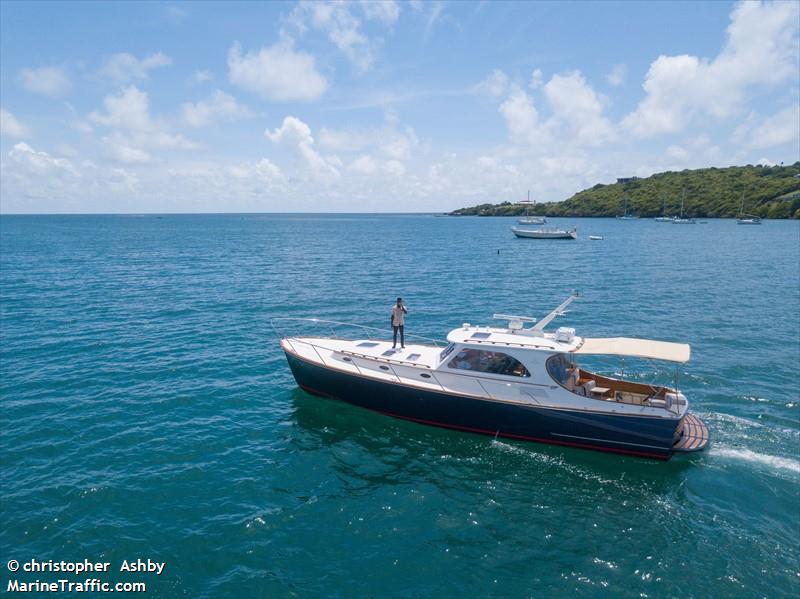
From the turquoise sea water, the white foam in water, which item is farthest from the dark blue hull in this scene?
the white foam in water

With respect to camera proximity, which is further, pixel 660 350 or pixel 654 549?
pixel 660 350

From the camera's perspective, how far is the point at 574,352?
15.9m

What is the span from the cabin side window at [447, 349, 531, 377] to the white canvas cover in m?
2.09

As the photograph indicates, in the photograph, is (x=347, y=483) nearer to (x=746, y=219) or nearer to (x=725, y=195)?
(x=746, y=219)

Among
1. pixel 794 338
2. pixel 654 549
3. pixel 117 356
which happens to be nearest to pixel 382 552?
pixel 654 549

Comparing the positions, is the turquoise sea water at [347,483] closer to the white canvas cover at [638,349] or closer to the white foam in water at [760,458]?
the white foam in water at [760,458]

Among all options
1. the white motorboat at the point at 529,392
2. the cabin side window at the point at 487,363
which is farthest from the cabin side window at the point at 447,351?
the cabin side window at the point at 487,363

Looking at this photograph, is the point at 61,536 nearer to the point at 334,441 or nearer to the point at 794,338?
the point at 334,441

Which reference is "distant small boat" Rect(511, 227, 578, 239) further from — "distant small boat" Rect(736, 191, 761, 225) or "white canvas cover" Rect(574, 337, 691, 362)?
"white canvas cover" Rect(574, 337, 691, 362)

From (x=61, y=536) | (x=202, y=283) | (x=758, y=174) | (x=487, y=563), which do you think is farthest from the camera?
(x=758, y=174)

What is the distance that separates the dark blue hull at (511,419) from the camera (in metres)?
15.2

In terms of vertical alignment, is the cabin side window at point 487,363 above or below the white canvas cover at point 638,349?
below

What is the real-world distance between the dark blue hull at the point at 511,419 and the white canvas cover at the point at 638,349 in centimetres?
201

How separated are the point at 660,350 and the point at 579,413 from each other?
346 cm
